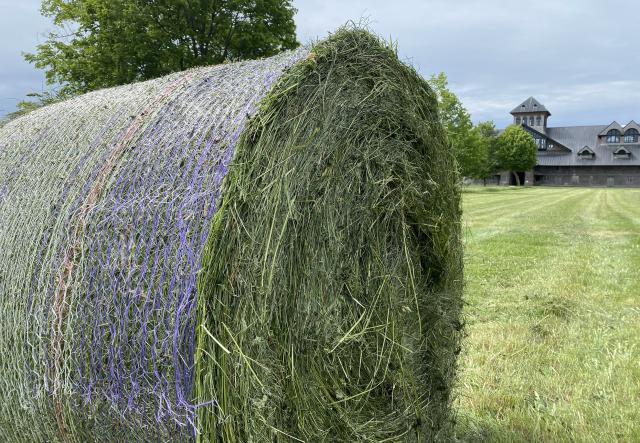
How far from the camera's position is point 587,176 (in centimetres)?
7800

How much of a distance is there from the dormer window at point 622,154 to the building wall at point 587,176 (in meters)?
1.40

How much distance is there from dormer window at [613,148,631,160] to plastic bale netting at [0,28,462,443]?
84743mm

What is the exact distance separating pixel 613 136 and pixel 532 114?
12231mm

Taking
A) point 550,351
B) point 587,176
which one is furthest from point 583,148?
point 550,351

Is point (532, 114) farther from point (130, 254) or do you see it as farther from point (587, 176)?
point (130, 254)

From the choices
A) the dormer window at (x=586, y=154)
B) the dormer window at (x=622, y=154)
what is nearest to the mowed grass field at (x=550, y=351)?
the dormer window at (x=586, y=154)

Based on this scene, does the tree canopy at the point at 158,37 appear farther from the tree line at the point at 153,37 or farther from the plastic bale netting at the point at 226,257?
the plastic bale netting at the point at 226,257

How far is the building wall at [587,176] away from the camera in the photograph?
76875 mm

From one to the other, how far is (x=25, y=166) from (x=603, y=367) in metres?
4.29

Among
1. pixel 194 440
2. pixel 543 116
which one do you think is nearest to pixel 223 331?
pixel 194 440

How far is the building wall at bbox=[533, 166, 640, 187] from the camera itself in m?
76.9

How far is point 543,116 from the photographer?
85750mm

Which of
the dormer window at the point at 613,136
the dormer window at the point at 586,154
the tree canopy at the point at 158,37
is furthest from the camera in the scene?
the dormer window at the point at 613,136

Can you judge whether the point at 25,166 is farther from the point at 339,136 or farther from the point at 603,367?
the point at 603,367
